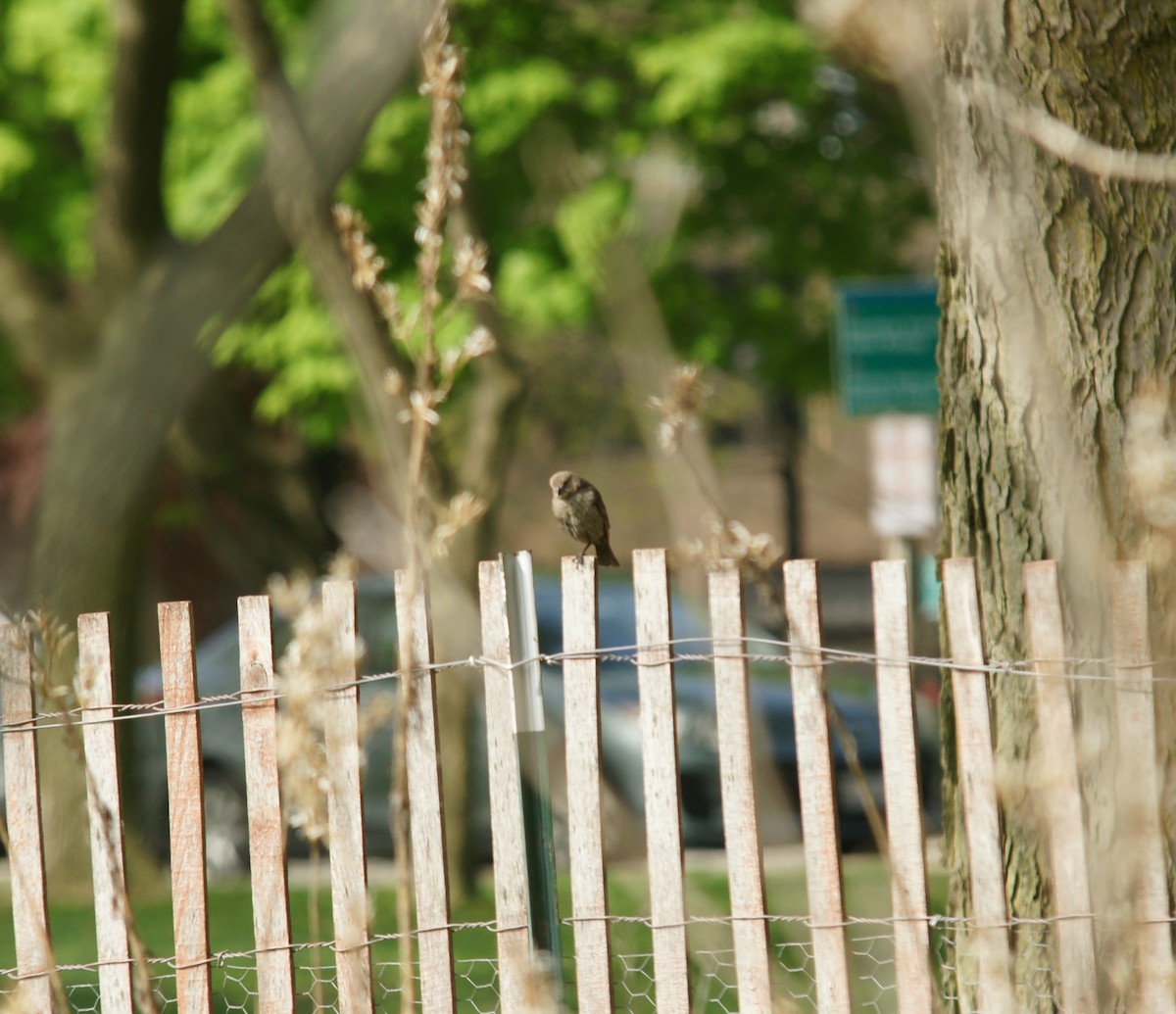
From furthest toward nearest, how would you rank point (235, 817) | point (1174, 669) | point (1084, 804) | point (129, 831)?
point (235, 817) < point (129, 831) < point (1084, 804) < point (1174, 669)

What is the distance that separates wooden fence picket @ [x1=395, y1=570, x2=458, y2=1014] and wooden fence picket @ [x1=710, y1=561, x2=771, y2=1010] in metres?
0.61

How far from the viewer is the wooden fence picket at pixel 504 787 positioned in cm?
333

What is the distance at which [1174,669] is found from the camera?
318 centimetres

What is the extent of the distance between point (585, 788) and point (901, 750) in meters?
0.67

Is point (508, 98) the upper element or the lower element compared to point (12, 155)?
lower

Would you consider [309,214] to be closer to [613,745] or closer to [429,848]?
[613,745]

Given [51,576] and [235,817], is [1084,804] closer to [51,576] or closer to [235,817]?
[51,576]

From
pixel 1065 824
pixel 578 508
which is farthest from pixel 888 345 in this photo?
pixel 1065 824

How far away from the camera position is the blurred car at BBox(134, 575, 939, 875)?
953 centimetres

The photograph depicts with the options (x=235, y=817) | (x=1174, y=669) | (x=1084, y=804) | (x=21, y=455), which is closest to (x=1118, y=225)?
(x=1174, y=669)

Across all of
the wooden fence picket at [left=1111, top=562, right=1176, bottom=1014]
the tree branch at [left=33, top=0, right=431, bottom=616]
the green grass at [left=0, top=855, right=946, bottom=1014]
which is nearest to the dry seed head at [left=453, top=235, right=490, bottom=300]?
the wooden fence picket at [left=1111, top=562, right=1176, bottom=1014]

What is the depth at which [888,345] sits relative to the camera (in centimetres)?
860

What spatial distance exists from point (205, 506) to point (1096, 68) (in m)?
11.8

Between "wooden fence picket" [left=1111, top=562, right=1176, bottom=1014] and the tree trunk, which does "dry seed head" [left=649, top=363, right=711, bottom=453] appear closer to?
"wooden fence picket" [left=1111, top=562, right=1176, bottom=1014]
